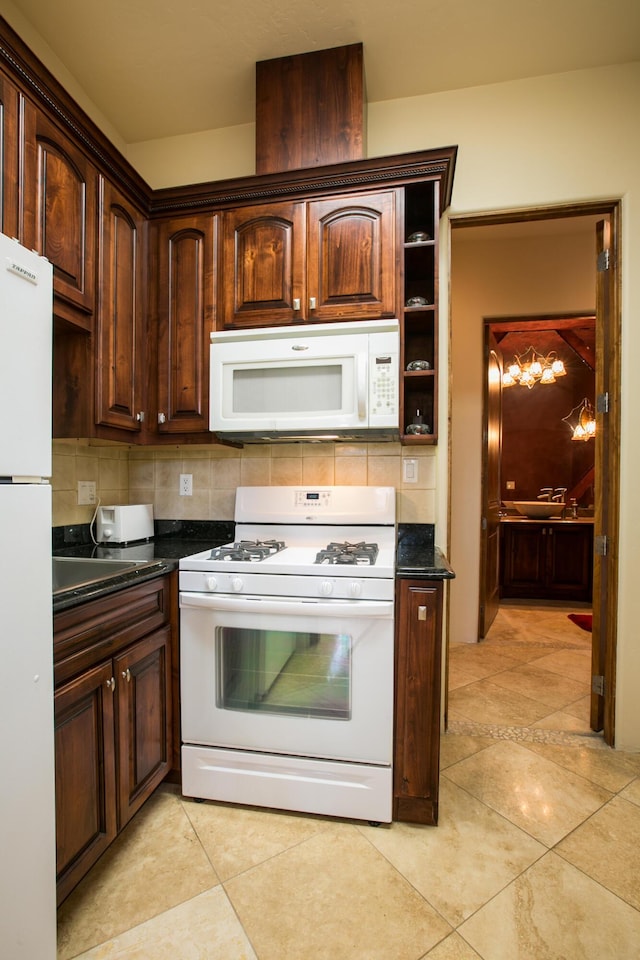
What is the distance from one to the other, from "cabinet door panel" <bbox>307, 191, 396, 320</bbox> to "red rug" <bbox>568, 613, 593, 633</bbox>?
3.34m

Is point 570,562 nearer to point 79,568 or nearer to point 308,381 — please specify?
point 308,381

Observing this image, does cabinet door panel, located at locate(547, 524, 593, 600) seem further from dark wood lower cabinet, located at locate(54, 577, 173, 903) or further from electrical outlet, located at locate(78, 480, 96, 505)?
electrical outlet, located at locate(78, 480, 96, 505)

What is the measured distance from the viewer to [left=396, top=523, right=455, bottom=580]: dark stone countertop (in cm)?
144

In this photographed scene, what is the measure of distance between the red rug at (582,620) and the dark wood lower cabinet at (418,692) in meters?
2.79

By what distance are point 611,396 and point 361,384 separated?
120 centimetres

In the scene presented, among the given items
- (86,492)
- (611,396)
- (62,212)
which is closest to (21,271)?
(62,212)

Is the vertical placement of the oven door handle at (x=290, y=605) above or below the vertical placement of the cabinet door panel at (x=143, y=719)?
above

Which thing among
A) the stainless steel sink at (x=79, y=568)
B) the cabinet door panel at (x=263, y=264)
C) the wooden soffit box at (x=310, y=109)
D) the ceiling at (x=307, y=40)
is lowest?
the stainless steel sink at (x=79, y=568)

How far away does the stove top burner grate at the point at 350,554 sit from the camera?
4.97 ft

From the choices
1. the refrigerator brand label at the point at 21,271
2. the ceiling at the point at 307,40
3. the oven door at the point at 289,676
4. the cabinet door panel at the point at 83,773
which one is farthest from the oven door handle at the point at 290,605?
the ceiling at the point at 307,40

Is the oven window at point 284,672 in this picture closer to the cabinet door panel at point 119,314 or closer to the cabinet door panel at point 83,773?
the cabinet door panel at point 83,773

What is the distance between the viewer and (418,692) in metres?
1.46

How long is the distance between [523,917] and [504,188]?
8.75 ft

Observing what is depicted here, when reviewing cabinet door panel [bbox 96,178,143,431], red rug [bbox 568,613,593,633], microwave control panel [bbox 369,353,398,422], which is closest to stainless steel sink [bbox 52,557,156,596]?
cabinet door panel [bbox 96,178,143,431]
